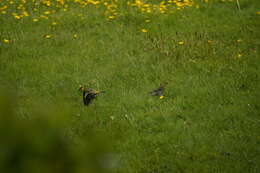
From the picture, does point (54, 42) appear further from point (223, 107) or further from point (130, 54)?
point (223, 107)

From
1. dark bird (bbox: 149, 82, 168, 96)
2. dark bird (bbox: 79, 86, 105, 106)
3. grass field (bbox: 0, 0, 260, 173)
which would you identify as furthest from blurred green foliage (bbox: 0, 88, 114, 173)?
dark bird (bbox: 149, 82, 168, 96)

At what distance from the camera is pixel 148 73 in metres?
5.42

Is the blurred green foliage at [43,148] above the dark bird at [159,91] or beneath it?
above

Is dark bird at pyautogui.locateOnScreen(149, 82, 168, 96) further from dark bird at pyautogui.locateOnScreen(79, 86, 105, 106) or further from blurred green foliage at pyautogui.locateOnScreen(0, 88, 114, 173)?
blurred green foliage at pyautogui.locateOnScreen(0, 88, 114, 173)

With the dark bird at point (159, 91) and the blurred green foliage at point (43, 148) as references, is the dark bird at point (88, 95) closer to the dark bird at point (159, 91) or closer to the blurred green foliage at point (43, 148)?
the dark bird at point (159, 91)

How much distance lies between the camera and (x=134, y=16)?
7.20 metres

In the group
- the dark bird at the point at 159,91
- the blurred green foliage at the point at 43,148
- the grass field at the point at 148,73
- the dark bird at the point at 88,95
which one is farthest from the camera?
the dark bird at the point at 159,91

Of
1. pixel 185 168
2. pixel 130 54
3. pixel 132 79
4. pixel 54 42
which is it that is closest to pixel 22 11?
pixel 54 42

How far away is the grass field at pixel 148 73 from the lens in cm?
397

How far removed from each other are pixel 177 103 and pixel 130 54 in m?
1.53

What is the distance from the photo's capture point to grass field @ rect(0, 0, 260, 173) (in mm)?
3973

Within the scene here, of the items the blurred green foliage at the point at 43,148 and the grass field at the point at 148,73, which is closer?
the blurred green foliage at the point at 43,148

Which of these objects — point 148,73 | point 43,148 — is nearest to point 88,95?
point 148,73

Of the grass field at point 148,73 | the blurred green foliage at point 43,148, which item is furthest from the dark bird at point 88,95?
the blurred green foliage at point 43,148
